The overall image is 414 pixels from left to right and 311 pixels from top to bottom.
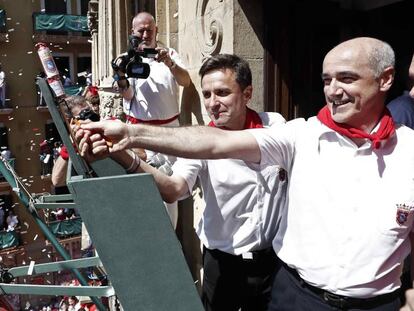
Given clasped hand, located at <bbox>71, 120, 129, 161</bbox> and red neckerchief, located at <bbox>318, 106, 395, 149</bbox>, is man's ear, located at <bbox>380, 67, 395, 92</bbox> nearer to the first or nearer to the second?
red neckerchief, located at <bbox>318, 106, 395, 149</bbox>

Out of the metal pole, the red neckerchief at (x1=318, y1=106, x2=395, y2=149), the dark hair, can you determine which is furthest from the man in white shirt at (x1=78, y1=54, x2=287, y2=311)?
the metal pole

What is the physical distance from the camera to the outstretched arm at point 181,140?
4.53ft

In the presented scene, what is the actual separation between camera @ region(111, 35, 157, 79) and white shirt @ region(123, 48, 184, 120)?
0.32 m

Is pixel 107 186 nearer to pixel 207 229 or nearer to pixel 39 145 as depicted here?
pixel 207 229

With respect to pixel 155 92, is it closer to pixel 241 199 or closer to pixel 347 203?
pixel 241 199

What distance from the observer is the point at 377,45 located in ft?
4.76

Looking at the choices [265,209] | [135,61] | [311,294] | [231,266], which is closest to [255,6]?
[135,61]

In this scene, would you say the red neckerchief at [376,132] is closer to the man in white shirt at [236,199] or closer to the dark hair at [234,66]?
the man in white shirt at [236,199]

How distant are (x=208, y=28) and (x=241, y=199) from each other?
1653 mm

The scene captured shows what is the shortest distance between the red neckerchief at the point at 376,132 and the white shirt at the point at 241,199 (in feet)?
1.59

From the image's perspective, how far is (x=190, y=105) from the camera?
11.9 feet

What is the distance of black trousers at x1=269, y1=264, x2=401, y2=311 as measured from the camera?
153cm

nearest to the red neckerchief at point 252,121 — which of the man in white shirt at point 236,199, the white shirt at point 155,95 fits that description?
the man in white shirt at point 236,199

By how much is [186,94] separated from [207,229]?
5.68ft
